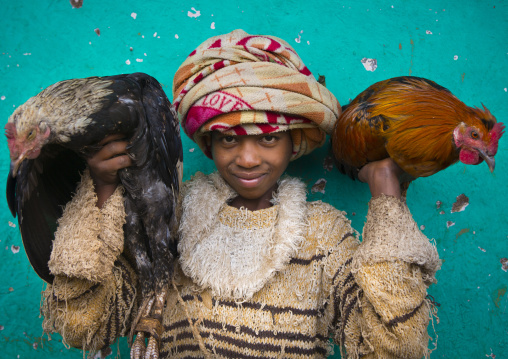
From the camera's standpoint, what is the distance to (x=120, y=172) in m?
1.22

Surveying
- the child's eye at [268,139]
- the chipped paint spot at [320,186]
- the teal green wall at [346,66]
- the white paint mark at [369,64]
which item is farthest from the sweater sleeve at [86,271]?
the white paint mark at [369,64]

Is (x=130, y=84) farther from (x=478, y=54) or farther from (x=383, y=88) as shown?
(x=478, y=54)

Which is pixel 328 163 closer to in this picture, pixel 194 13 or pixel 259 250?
pixel 259 250

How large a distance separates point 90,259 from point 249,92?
717mm

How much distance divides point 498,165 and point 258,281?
121 centimetres

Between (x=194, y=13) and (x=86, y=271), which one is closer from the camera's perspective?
(x=86, y=271)

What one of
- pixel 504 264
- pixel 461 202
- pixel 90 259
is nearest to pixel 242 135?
pixel 90 259

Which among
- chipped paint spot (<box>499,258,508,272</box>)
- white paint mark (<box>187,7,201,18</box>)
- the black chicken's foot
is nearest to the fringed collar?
the black chicken's foot

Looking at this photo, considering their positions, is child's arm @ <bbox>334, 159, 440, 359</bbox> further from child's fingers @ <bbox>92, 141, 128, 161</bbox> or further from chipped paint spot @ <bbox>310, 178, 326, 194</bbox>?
child's fingers @ <bbox>92, 141, 128, 161</bbox>

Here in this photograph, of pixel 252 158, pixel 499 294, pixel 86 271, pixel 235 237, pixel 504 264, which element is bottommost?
pixel 499 294

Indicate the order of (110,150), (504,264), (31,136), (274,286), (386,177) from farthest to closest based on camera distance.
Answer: (504,264) < (274,286) < (386,177) < (110,150) < (31,136)

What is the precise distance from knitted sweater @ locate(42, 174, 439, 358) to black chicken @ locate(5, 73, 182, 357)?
76mm

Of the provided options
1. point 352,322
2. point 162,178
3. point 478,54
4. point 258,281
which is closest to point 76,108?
point 162,178

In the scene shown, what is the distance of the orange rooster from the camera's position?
3.76 ft
